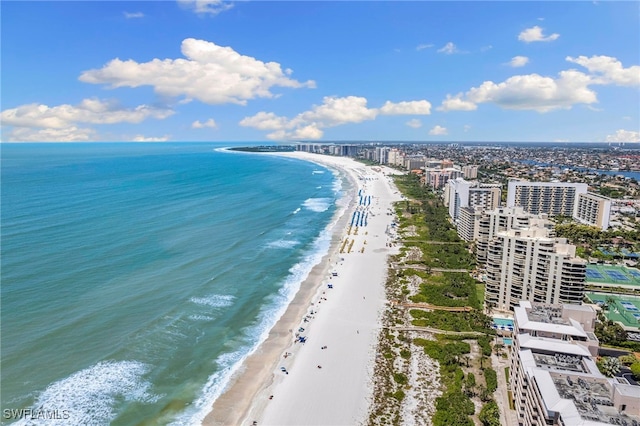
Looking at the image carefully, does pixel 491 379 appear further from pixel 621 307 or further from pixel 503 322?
pixel 621 307

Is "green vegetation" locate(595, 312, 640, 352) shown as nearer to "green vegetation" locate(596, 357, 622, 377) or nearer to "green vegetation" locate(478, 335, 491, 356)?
"green vegetation" locate(596, 357, 622, 377)

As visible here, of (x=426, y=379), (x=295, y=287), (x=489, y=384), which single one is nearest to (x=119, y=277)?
(x=295, y=287)

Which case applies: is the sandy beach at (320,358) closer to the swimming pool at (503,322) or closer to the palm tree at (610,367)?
the swimming pool at (503,322)

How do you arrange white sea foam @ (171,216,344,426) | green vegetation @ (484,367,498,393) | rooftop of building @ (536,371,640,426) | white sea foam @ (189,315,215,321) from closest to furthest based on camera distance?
1. rooftop of building @ (536,371,640,426)
2. white sea foam @ (171,216,344,426)
3. green vegetation @ (484,367,498,393)
4. white sea foam @ (189,315,215,321)

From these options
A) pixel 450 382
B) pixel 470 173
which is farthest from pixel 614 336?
pixel 470 173

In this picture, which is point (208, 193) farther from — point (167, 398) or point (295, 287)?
point (167, 398)

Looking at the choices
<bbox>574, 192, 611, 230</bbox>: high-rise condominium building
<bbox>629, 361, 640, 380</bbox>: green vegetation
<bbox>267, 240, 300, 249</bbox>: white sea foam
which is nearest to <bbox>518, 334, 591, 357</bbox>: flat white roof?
<bbox>629, 361, 640, 380</bbox>: green vegetation

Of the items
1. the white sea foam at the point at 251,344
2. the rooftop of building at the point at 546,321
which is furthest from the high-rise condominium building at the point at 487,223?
the white sea foam at the point at 251,344
